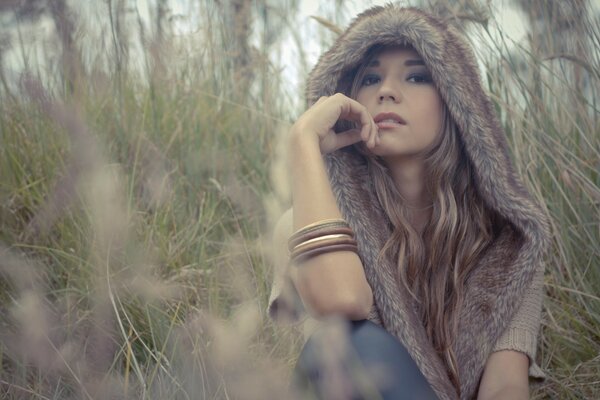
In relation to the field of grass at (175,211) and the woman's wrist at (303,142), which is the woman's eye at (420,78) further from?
the field of grass at (175,211)

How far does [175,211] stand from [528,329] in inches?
54.7

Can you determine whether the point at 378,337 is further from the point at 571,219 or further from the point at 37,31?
the point at 37,31

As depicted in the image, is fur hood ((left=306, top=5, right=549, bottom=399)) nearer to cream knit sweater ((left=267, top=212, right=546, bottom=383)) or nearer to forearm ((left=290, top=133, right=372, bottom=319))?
cream knit sweater ((left=267, top=212, right=546, bottom=383))

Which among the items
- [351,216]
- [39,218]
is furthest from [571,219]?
[39,218]

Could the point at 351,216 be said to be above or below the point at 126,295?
above

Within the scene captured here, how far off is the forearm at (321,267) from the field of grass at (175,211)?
0.15 meters

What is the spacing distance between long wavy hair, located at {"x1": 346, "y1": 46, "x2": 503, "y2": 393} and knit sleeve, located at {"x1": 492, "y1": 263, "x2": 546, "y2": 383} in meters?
0.13

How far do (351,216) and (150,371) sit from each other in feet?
2.30

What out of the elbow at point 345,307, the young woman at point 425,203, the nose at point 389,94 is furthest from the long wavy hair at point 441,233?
the elbow at point 345,307

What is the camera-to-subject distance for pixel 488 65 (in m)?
2.69

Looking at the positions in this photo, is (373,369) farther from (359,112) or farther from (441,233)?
(359,112)

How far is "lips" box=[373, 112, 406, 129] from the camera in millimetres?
1877

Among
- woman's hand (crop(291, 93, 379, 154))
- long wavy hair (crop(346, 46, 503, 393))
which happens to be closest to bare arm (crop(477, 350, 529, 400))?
long wavy hair (crop(346, 46, 503, 393))

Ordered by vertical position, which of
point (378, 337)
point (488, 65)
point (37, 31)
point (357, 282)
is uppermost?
point (37, 31)
